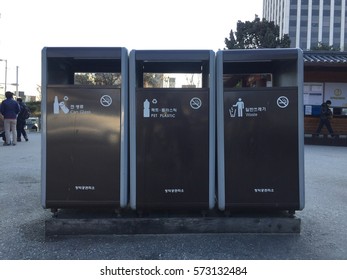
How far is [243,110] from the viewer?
4.13 m

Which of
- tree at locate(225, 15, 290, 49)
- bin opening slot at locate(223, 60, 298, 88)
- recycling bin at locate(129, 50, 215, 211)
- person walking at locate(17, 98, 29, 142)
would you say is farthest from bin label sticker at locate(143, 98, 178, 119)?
tree at locate(225, 15, 290, 49)

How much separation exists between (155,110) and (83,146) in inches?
35.0

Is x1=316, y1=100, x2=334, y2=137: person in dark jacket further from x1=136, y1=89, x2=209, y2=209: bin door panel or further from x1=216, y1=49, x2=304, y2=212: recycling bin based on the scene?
x1=136, y1=89, x2=209, y2=209: bin door panel

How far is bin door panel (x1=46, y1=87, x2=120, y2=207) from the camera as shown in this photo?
13.5 feet

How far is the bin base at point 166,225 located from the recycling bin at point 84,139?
195mm

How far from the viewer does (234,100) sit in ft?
13.6

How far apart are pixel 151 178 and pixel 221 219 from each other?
91 centimetres

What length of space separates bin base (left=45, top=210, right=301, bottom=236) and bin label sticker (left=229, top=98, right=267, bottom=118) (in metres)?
1.17

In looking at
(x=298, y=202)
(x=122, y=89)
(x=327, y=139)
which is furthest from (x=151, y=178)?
(x=327, y=139)

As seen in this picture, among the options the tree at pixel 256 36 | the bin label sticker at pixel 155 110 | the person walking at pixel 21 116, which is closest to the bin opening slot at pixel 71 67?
the bin label sticker at pixel 155 110

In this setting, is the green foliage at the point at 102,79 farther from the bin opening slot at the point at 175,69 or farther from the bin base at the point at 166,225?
the bin base at the point at 166,225

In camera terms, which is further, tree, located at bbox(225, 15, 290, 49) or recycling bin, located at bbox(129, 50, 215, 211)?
tree, located at bbox(225, 15, 290, 49)

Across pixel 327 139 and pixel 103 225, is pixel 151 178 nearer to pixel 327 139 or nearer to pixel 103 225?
pixel 103 225

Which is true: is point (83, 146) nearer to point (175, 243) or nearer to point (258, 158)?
point (175, 243)
